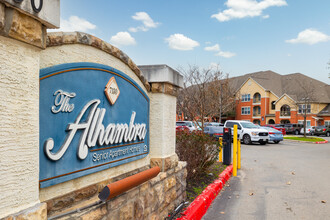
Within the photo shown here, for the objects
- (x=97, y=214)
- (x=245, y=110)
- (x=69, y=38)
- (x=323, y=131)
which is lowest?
(x=323, y=131)

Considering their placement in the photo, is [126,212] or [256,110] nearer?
[126,212]

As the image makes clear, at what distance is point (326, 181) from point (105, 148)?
7.29 m

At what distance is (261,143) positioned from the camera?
66.2 feet

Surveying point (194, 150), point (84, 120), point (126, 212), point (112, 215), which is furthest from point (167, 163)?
point (194, 150)

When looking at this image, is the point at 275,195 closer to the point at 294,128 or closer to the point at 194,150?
the point at 194,150

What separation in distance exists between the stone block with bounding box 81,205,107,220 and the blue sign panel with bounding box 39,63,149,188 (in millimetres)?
370

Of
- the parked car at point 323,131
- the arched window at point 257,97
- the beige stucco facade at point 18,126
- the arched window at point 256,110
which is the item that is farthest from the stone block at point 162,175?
the arched window at point 256,110

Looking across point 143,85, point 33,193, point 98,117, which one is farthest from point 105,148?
point 143,85

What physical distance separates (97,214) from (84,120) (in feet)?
3.08

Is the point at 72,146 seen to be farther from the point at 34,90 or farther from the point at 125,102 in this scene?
the point at 125,102

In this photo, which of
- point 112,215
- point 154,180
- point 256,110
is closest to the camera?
point 112,215

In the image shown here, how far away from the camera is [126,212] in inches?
126

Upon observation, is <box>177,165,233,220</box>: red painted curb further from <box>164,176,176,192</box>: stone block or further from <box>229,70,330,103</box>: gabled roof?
<box>229,70,330,103</box>: gabled roof

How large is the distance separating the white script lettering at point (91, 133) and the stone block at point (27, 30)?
813 mm
